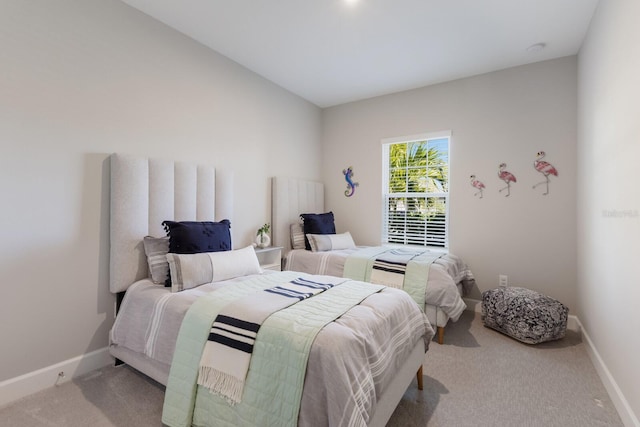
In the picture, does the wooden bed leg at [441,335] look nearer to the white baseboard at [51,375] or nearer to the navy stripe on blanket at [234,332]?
the navy stripe on blanket at [234,332]

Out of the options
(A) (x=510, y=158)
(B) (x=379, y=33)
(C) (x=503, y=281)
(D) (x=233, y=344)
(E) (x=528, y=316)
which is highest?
(B) (x=379, y=33)

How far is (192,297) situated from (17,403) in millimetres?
1194

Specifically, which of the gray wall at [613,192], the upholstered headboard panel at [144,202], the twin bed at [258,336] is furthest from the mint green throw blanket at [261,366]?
the gray wall at [613,192]

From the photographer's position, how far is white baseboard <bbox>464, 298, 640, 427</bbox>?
159cm

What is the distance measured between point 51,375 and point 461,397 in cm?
265

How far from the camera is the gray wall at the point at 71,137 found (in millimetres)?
1809

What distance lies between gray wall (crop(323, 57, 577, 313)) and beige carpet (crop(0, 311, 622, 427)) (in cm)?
104

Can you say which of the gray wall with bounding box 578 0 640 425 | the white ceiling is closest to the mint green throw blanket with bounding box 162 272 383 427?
the gray wall with bounding box 578 0 640 425

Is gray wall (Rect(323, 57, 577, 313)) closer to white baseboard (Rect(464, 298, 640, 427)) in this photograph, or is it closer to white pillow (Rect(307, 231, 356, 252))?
white baseboard (Rect(464, 298, 640, 427))

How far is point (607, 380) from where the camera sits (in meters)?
1.94

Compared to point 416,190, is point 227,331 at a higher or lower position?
lower

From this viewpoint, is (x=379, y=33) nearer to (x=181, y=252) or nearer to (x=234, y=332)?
(x=181, y=252)

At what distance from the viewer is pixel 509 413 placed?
1727 millimetres

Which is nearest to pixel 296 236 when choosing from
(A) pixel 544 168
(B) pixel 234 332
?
(B) pixel 234 332
